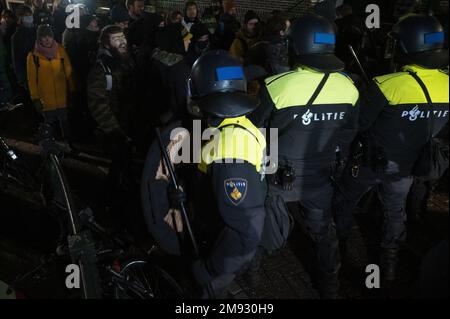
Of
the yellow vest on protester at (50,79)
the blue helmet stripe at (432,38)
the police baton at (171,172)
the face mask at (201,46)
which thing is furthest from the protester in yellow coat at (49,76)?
the blue helmet stripe at (432,38)

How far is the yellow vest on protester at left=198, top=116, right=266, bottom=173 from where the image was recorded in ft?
6.82

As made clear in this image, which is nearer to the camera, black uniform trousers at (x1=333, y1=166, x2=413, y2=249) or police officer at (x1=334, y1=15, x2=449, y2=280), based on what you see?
police officer at (x1=334, y1=15, x2=449, y2=280)

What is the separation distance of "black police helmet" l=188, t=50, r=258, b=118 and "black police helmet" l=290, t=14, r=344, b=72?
0.80 meters

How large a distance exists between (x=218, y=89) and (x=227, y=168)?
1.75ft

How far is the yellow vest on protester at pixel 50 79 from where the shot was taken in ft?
17.9

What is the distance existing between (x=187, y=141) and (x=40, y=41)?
4.06 metres

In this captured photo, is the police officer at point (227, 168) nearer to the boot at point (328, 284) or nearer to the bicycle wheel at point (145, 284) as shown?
the bicycle wheel at point (145, 284)

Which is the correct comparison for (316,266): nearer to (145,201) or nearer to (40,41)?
(145,201)

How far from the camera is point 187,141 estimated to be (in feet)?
8.24

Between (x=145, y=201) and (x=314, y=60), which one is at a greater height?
(x=314, y=60)

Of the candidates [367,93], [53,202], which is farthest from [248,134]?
[53,202]

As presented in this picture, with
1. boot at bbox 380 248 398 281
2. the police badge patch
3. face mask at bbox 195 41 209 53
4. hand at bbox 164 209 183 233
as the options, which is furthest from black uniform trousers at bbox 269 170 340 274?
face mask at bbox 195 41 209 53

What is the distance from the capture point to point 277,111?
2.91 metres

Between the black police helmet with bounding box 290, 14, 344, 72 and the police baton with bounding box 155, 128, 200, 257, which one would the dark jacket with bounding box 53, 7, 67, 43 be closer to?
the black police helmet with bounding box 290, 14, 344, 72
